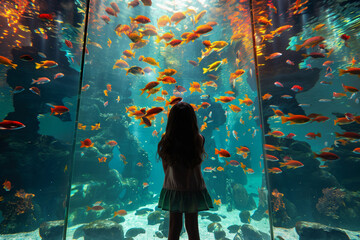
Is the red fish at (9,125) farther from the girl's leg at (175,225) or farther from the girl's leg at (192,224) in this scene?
the girl's leg at (192,224)

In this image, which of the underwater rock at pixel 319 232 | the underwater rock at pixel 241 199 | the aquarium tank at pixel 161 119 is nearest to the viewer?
the underwater rock at pixel 319 232

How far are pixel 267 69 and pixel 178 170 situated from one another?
41.0 ft

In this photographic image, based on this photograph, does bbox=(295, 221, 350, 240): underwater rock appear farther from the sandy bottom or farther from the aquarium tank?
the sandy bottom

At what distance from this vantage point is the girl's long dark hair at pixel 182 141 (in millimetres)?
1812

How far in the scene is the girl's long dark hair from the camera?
71.3 inches

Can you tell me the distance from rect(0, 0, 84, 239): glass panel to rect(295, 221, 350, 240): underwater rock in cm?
993

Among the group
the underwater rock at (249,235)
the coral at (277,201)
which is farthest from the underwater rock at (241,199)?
the underwater rock at (249,235)

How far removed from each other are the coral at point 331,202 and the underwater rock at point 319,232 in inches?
103

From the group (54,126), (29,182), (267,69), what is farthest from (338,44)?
(54,126)

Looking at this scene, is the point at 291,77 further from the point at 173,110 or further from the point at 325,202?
the point at 173,110

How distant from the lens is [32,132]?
941 centimetres

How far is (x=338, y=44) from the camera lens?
11.5 meters

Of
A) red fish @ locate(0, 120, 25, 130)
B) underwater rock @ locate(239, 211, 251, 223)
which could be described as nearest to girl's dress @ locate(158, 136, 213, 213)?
red fish @ locate(0, 120, 25, 130)

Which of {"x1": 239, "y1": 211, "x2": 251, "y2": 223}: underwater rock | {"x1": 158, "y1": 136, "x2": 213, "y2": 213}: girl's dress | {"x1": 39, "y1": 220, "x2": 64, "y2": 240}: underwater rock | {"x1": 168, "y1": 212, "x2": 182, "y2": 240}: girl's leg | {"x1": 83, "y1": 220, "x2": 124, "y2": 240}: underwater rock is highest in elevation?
{"x1": 158, "y1": 136, "x2": 213, "y2": 213}: girl's dress
